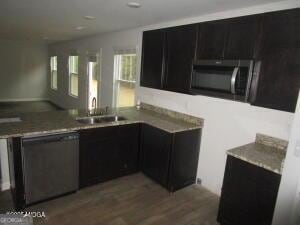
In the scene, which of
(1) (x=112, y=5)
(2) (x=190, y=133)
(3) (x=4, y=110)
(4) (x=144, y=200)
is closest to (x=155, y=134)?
(2) (x=190, y=133)

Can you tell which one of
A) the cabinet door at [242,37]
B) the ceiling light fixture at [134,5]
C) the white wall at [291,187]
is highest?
the ceiling light fixture at [134,5]

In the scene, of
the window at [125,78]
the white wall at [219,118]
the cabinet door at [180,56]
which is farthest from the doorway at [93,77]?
the cabinet door at [180,56]

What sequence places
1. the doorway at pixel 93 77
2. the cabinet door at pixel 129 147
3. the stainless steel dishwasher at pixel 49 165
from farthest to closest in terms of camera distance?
the doorway at pixel 93 77, the cabinet door at pixel 129 147, the stainless steel dishwasher at pixel 49 165

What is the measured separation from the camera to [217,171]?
3.05 meters

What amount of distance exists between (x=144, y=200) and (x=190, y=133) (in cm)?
106

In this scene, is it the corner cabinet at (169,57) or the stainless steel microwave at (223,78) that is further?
the corner cabinet at (169,57)

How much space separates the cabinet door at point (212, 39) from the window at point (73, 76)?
197 inches

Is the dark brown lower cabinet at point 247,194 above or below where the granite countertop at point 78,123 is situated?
below

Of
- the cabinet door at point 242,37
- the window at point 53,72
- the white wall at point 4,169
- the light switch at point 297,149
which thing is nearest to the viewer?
the light switch at point 297,149

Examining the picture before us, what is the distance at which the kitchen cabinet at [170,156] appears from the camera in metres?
2.91

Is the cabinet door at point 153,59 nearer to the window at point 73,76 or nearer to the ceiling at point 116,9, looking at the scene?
the ceiling at point 116,9

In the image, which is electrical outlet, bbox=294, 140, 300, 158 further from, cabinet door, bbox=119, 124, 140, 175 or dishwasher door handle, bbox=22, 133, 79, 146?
dishwasher door handle, bbox=22, 133, 79, 146

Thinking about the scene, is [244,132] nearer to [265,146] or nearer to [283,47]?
[265,146]

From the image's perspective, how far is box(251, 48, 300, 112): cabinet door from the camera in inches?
74.0
